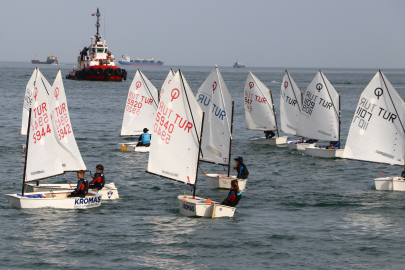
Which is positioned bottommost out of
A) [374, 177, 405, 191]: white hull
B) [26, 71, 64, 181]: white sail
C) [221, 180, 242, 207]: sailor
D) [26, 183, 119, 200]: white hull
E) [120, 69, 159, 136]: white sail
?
[26, 183, 119, 200]: white hull

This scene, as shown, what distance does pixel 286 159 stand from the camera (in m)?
35.6

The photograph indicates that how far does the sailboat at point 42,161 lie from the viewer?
21.4 metres

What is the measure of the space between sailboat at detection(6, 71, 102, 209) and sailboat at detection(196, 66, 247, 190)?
6.83m

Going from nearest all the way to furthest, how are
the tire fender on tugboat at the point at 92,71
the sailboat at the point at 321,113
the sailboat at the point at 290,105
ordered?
the sailboat at the point at 321,113 → the sailboat at the point at 290,105 → the tire fender on tugboat at the point at 92,71

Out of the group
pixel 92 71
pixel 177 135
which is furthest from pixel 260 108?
pixel 92 71

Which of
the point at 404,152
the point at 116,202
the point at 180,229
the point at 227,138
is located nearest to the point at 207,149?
the point at 227,138

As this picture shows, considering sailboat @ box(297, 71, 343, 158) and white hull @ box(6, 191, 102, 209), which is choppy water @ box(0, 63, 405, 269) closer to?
white hull @ box(6, 191, 102, 209)

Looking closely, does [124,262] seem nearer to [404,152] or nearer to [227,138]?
[227,138]

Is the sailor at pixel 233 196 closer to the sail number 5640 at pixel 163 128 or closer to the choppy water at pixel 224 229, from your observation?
the choppy water at pixel 224 229

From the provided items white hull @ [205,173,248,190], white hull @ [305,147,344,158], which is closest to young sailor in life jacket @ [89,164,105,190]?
white hull @ [205,173,248,190]

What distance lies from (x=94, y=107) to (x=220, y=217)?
180 feet

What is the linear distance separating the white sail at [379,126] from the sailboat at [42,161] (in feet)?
45.3

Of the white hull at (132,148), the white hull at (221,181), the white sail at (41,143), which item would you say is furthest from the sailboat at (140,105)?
the white sail at (41,143)

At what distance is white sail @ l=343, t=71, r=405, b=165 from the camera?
26609 mm
